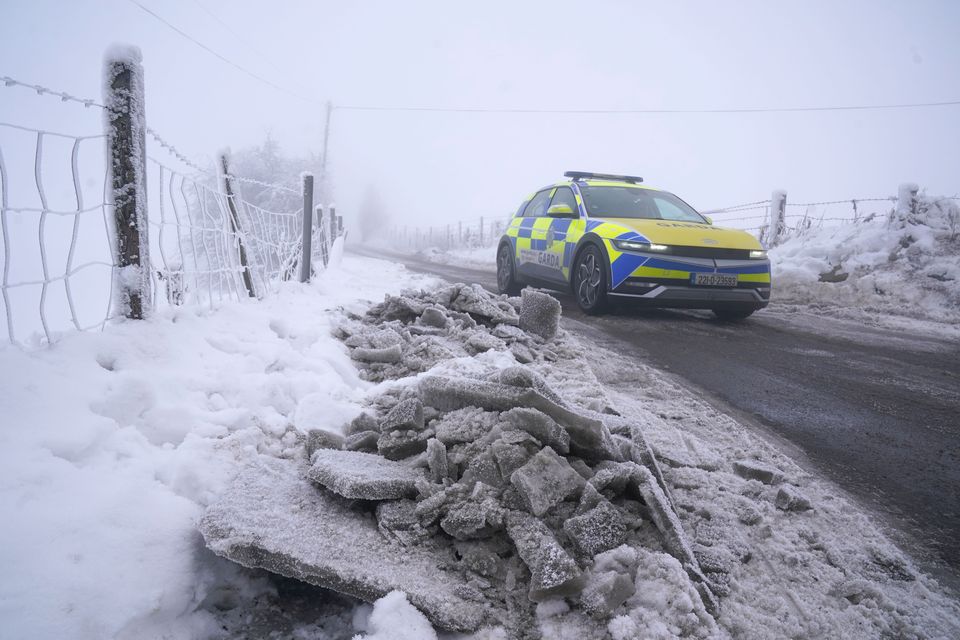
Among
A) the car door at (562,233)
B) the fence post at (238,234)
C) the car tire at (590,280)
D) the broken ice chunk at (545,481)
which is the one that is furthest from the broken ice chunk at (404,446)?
the car door at (562,233)

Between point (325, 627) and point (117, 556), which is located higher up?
point (117, 556)

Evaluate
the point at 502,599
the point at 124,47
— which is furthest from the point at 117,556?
the point at 124,47

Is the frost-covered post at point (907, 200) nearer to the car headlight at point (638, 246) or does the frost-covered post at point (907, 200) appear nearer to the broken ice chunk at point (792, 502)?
the car headlight at point (638, 246)

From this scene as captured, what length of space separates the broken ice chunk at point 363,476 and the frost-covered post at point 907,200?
11.2 m

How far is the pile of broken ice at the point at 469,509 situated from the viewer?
5.09ft

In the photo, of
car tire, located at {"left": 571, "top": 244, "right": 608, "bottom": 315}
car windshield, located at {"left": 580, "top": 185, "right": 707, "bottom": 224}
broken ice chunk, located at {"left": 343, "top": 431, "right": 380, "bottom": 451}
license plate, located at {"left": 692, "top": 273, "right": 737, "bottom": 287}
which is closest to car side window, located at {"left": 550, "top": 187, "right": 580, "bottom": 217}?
car windshield, located at {"left": 580, "top": 185, "right": 707, "bottom": 224}

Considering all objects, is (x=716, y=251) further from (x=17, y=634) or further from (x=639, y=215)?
(x=17, y=634)

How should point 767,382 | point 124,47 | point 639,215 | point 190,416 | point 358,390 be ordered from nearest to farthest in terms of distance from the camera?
1. point 190,416
2. point 124,47
3. point 358,390
4. point 767,382
5. point 639,215

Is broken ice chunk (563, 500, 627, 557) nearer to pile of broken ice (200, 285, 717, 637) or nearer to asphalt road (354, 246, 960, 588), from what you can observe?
pile of broken ice (200, 285, 717, 637)

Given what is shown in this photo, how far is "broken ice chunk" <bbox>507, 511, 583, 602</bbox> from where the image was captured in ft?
4.95

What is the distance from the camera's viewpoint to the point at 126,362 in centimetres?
238

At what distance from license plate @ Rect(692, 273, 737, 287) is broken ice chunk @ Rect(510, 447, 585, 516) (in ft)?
14.6

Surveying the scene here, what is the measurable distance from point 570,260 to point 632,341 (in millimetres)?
1968

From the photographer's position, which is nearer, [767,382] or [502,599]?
[502,599]
